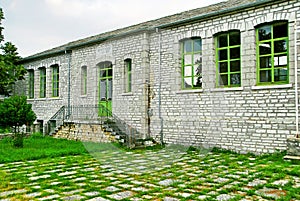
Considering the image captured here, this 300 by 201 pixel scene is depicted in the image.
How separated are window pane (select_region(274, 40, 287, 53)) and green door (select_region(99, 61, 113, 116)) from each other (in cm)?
525

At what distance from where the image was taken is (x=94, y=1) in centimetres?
862

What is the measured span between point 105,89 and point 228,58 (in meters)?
4.27

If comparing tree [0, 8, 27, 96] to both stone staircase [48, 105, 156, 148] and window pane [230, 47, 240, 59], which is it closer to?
stone staircase [48, 105, 156, 148]

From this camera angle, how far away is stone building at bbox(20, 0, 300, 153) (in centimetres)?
746

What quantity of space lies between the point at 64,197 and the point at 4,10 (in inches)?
525

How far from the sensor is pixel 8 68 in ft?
47.5

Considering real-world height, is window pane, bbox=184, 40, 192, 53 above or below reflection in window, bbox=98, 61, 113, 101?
above

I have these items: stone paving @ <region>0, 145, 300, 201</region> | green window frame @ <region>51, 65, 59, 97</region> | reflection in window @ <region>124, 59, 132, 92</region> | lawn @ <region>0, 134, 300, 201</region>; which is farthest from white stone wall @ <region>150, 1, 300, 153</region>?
green window frame @ <region>51, 65, 59, 97</region>

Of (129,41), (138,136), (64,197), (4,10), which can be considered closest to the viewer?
(64,197)

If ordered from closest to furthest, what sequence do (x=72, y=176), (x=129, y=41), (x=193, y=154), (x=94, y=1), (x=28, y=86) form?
(x=72, y=176) → (x=193, y=154) → (x=94, y=1) → (x=129, y=41) → (x=28, y=86)

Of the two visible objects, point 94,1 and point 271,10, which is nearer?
point 271,10

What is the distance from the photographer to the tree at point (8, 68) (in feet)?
47.5

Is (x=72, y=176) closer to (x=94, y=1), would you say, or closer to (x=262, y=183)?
(x=262, y=183)

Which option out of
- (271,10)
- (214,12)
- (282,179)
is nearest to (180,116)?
(214,12)
